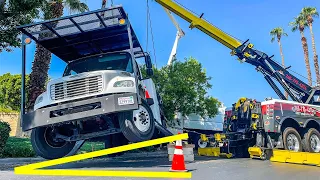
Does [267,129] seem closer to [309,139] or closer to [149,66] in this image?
[309,139]

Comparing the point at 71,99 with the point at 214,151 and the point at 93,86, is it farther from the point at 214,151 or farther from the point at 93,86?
the point at 214,151

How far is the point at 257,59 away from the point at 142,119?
9667mm

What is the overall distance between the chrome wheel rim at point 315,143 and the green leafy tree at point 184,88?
20.3ft

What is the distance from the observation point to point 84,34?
7730mm

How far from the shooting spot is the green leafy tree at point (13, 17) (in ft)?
31.2

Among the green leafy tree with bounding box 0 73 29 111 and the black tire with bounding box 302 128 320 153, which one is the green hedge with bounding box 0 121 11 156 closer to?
the black tire with bounding box 302 128 320 153

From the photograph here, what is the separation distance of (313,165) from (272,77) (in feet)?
24.2

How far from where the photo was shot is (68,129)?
23.4 feet

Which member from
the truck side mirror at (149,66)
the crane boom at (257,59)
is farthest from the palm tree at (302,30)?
the truck side mirror at (149,66)

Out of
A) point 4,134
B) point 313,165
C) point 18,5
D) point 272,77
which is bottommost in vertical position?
point 313,165

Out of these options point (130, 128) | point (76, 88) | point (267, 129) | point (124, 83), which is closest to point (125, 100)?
Answer: point (124, 83)

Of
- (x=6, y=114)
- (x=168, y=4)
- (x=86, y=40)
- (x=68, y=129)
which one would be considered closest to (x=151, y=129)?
(x=68, y=129)

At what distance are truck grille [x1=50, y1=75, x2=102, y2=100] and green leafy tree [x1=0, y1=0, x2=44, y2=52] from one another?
4.34 meters

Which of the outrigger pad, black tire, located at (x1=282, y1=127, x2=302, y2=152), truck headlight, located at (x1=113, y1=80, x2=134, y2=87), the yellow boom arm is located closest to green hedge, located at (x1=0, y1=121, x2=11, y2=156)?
the outrigger pad
